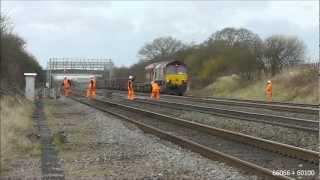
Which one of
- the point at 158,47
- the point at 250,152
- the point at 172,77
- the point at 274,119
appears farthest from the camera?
the point at 158,47

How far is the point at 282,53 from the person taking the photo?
73125 mm

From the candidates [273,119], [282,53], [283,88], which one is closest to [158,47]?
[282,53]

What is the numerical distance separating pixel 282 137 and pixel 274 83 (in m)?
38.4

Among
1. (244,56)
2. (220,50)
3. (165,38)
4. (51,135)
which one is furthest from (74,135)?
(165,38)

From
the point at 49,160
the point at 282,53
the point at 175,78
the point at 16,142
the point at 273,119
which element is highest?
the point at 282,53

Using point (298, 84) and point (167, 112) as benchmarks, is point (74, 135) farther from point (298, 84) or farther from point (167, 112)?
point (298, 84)

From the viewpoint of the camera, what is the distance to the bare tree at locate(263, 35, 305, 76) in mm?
72000

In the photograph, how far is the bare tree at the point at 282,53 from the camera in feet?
236

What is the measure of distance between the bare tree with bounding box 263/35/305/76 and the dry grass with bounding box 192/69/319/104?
6.02 metres

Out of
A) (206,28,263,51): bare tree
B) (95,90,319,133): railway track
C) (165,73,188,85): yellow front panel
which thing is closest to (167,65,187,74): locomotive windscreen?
(165,73,188,85): yellow front panel

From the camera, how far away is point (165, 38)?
412 ft

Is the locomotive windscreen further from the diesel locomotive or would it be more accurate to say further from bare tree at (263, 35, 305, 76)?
bare tree at (263, 35, 305, 76)

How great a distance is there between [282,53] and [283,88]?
22018 mm

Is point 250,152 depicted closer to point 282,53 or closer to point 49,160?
point 49,160
